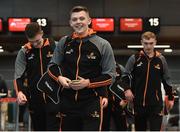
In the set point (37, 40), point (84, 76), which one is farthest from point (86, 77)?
point (37, 40)

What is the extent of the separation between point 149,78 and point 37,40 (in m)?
1.82

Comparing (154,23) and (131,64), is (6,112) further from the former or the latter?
(154,23)

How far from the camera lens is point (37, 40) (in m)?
6.53

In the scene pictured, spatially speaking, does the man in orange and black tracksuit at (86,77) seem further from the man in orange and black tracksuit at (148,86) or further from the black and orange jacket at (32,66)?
the man in orange and black tracksuit at (148,86)

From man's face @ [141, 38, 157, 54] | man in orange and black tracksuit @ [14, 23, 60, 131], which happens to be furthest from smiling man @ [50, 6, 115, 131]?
man's face @ [141, 38, 157, 54]

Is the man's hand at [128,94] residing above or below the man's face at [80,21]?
below

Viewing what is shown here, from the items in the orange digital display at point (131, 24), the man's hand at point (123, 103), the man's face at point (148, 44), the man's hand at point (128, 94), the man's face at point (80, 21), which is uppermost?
the man's face at point (80, 21)

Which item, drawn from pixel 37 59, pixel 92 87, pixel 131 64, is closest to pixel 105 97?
pixel 92 87

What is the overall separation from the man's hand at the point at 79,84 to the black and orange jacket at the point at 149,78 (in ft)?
8.27

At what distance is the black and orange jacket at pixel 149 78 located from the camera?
23.6ft

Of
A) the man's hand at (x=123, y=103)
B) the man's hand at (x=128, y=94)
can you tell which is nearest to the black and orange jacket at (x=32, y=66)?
the man's hand at (x=128, y=94)

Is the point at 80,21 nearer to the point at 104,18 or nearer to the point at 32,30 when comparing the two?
the point at 32,30

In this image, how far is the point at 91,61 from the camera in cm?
495

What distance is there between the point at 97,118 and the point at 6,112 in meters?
6.12
